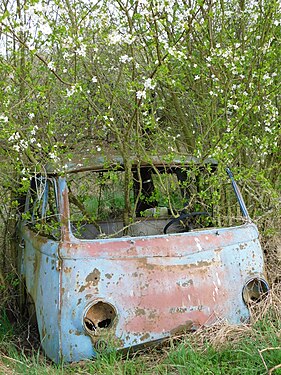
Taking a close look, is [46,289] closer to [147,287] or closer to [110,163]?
[147,287]

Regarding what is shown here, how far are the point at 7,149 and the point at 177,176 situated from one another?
1521mm

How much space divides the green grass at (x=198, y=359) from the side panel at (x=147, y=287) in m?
0.10

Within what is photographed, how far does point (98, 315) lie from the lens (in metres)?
3.59

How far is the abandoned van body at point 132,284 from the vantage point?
11.5 feet

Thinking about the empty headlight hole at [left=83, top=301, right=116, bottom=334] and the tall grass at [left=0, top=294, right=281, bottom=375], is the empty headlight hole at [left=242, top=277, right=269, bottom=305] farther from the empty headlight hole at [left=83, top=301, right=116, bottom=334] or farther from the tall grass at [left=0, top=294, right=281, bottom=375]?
the empty headlight hole at [left=83, top=301, right=116, bottom=334]

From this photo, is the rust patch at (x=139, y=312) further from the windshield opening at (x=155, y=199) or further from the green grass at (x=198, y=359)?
the windshield opening at (x=155, y=199)

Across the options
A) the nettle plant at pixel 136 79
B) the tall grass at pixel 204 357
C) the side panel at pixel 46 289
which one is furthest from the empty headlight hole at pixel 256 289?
the side panel at pixel 46 289

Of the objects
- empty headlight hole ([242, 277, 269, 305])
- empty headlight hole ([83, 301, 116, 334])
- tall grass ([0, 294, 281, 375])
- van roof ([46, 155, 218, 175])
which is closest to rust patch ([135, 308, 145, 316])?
empty headlight hole ([83, 301, 116, 334])

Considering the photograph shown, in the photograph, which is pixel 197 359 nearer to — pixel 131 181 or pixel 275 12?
pixel 131 181

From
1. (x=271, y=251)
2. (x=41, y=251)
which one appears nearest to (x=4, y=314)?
(x=41, y=251)

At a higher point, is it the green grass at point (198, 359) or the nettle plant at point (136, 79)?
the nettle plant at point (136, 79)

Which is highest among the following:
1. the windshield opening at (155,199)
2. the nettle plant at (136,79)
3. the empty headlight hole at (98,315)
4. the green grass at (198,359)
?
the nettle plant at (136,79)

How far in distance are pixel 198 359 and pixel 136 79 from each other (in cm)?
230

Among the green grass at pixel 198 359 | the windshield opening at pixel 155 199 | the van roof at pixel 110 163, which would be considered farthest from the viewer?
the windshield opening at pixel 155 199
